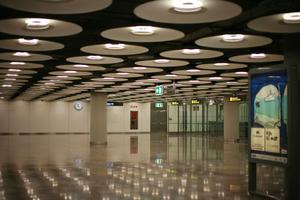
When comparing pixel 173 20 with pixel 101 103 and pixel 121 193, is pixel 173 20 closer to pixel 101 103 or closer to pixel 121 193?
pixel 121 193

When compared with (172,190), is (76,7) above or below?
above

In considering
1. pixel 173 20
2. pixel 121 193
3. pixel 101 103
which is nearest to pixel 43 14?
pixel 173 20

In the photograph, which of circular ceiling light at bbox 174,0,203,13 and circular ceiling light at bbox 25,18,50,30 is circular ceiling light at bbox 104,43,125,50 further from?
circular ceiling light at bbox 174,0,203,13

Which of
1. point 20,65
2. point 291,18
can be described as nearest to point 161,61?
point 20,65

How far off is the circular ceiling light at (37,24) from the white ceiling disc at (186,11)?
343cm

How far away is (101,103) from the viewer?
144 feet

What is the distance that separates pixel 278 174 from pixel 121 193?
899 cm

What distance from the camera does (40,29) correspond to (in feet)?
47.3

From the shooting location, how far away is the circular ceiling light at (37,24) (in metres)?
13.6

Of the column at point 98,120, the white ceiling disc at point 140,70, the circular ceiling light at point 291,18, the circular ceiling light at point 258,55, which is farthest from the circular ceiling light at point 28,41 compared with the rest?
the column at point 98,120

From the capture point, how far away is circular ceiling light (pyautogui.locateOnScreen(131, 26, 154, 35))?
47.7 feet

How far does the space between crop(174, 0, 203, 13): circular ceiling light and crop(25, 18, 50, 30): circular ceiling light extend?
451cm

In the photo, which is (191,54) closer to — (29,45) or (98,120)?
(29,45)

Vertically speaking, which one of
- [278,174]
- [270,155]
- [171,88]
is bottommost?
[278,174]
